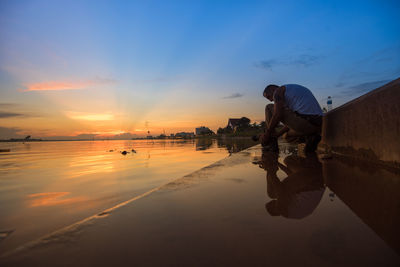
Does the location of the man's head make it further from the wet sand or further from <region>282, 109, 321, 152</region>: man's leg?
the wet sand

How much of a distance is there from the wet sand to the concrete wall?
99cm

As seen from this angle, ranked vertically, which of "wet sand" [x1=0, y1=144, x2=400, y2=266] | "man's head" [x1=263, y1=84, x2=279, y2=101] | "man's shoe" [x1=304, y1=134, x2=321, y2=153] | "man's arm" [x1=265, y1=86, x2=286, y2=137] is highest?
"man's head" [x1=263, y1=84, x2=279, y2=101]

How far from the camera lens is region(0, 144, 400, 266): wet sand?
2.08 feet

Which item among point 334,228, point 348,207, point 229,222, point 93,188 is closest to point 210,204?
point 229,222

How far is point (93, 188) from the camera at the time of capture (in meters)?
2.40

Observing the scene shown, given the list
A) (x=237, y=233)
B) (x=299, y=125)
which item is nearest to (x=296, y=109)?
(x=299, y=125)

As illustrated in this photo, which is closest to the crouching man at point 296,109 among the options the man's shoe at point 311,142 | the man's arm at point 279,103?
the man's arm at point 279,103

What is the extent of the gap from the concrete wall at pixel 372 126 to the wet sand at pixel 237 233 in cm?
99

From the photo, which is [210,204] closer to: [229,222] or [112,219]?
[229,222]

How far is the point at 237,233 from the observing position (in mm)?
808

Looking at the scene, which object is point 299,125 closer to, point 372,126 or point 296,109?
point 296,109

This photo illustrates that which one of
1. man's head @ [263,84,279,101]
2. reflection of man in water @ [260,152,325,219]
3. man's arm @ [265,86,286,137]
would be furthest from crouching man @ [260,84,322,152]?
reflection of man in water @ [260,152,325,219]

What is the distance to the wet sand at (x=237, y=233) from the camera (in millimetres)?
634

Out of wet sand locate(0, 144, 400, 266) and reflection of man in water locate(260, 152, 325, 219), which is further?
reflection of man in water locate(260, 152, 325, 219)
